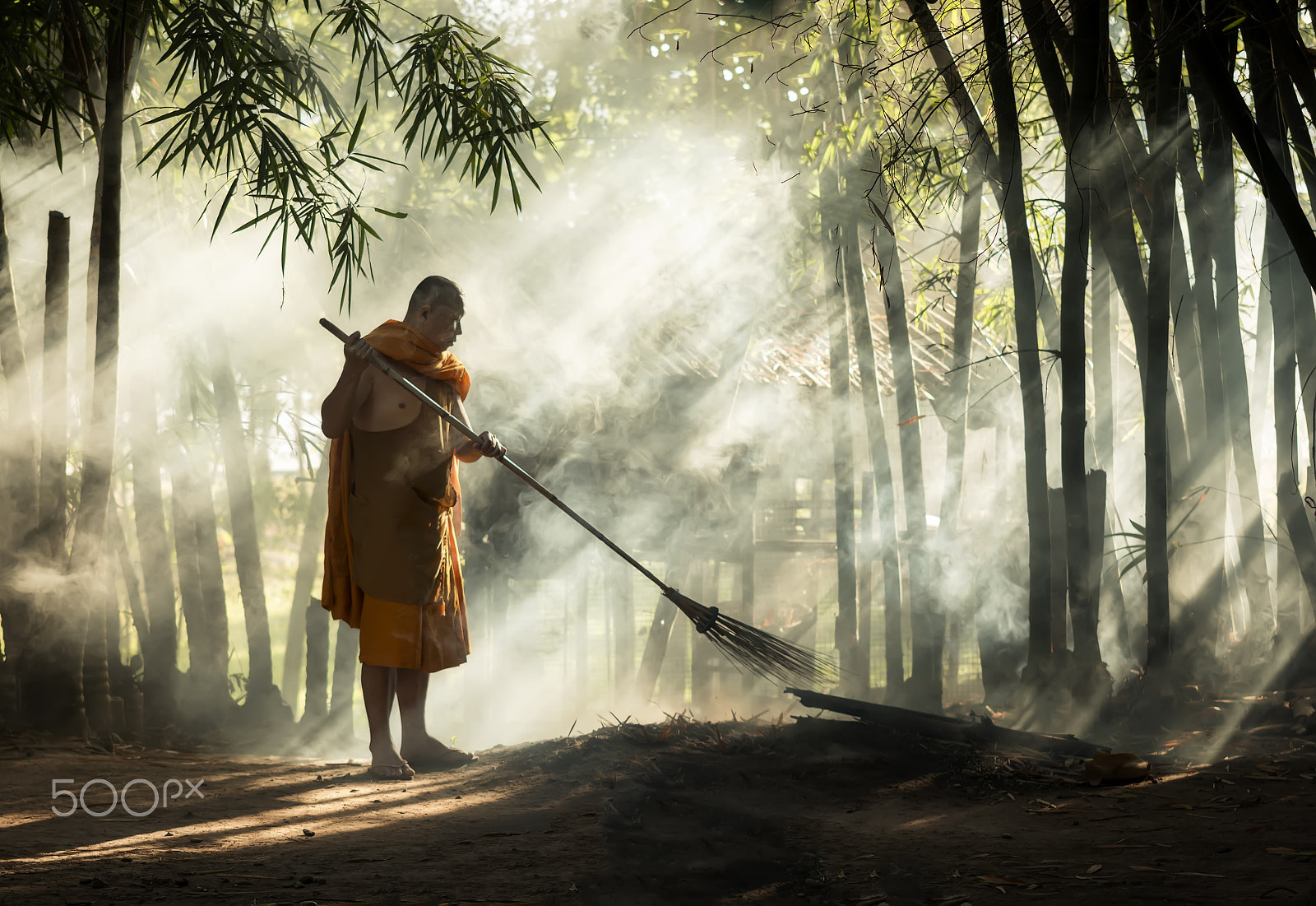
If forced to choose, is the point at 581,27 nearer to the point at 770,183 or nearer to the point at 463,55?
the point at 770,183

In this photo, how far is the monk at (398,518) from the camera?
362 centimetres

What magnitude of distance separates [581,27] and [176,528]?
4.86 meters

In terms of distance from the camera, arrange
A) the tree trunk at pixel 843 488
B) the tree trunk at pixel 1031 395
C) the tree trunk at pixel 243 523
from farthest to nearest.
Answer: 1. the tree trunk at pixel 243 523
2. the tree trunk at pixel 843 488
3. the tree trunk at pixel 1031 395

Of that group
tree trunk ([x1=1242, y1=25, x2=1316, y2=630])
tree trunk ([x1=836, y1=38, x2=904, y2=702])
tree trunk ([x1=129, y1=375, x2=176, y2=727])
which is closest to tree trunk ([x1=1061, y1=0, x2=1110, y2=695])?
tree trunk ([x1=1242, y1=25, x2=1316, y2=630])

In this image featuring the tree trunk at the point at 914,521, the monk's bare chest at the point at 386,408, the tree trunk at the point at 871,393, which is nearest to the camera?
the monk's bare chest at the point at 386,408

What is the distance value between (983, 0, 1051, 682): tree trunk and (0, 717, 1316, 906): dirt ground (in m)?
0.67

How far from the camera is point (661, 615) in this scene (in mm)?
6949

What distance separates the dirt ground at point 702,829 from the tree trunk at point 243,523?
85.7 inches

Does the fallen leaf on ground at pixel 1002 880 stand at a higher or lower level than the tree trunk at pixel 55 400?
lower

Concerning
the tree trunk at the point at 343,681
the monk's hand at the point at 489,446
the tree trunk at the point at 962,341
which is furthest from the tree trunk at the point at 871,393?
the tree trunk at the point at 343,681

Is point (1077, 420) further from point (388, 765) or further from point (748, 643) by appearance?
point (388, 765)

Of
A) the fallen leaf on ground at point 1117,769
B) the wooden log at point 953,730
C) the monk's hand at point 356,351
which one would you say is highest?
the monk's hand at point 356,351

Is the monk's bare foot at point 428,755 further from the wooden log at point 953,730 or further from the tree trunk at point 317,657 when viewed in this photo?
the tree trunk at point 317,657

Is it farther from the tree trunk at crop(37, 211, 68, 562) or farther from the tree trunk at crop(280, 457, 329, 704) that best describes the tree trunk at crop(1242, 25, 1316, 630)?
the tree trunk at crop(280, 457, 329, 704)
